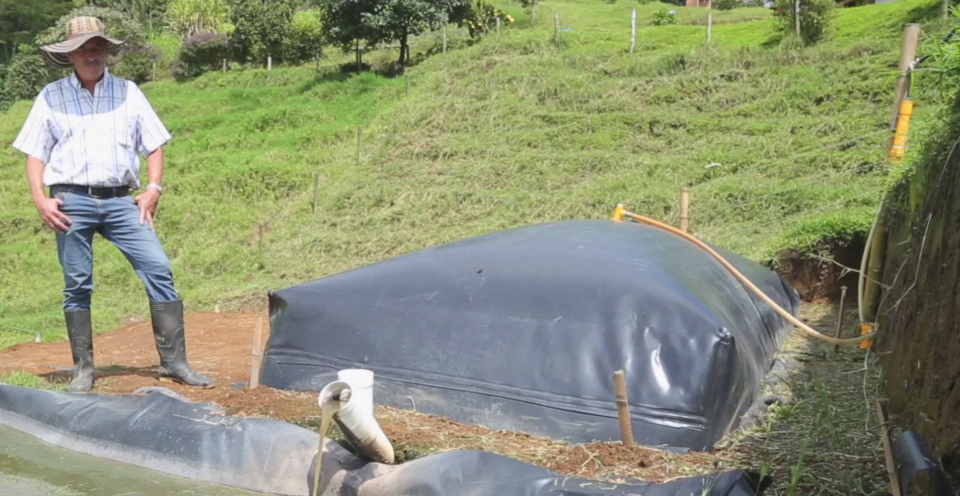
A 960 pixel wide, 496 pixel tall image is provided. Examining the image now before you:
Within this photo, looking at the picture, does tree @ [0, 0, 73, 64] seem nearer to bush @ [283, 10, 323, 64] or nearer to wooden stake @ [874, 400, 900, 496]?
bush @ [283, 10, 323, 64]

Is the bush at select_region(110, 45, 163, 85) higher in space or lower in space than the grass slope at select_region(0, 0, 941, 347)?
higher

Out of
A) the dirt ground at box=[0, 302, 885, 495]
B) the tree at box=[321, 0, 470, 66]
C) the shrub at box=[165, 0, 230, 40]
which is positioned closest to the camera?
the dirt ground at box=[0, 302, 885, 495]

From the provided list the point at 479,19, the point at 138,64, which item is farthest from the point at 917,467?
the point at 138,64

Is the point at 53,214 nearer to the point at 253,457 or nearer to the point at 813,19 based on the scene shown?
the point at 253,457

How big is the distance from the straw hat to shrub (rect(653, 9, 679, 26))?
60.8ft

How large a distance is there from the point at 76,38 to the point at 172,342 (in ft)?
4.01

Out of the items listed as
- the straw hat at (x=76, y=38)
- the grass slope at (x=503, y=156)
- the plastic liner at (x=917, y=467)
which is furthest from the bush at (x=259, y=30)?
the plastic liner at (x=917, y=467)

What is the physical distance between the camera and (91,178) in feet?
10.1

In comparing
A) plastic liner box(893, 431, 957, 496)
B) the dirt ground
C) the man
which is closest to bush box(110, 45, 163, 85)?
the dirt ground

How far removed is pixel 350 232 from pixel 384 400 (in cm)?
646

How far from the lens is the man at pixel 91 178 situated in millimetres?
3090

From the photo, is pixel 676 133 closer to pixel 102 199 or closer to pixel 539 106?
pixel 539 106

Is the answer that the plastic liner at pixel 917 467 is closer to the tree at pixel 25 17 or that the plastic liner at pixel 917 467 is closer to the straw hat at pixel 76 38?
the straw hat at pixel 76 38

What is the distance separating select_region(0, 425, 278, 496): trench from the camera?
7.64 ft
